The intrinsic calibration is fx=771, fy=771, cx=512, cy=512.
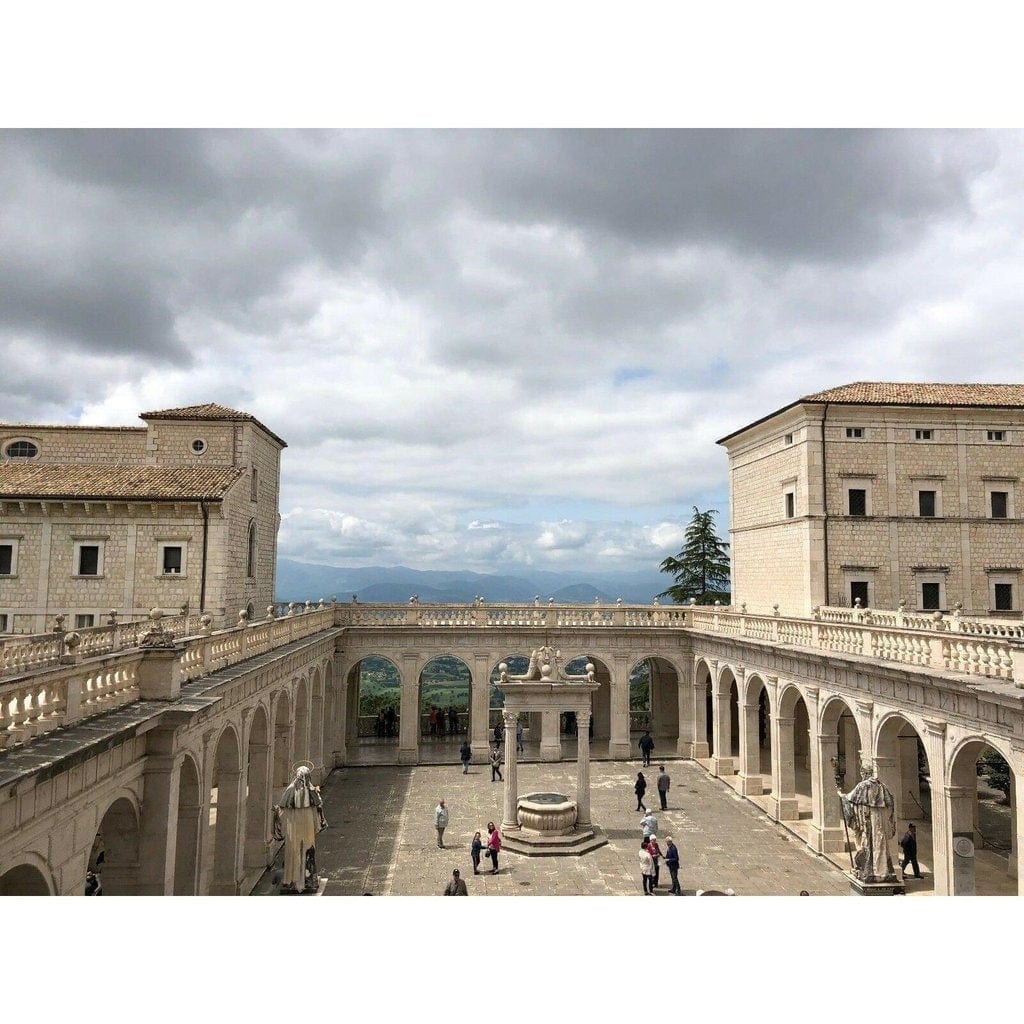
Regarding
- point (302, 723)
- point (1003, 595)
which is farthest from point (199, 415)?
point (1003, 595)

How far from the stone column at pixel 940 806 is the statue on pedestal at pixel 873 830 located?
125cm

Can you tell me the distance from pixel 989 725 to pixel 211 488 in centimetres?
2551

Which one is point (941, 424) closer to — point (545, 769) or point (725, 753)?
point (725, 753)

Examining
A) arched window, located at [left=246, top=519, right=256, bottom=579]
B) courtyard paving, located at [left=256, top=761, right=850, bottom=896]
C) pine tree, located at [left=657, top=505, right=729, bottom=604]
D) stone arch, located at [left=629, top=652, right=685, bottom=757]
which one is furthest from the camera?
pine tree, located at [left=657, top=505, right=729, bottom=604]

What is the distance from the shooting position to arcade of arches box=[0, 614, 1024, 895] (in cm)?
966

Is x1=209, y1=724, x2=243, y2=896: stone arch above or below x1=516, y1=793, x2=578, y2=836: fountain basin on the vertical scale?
above

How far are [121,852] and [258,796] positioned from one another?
9.37 m

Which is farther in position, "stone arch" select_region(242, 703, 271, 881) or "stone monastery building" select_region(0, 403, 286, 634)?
"stone monastery building" select_region(0, 403, 286, 634)

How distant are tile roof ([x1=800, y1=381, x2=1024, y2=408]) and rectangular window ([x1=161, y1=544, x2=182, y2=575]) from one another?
81.4ft

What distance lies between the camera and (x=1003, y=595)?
101 ft

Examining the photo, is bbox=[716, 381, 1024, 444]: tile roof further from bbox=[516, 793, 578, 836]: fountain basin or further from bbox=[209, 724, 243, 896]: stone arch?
bbox=[209, 724, 243, 896]: stone arch

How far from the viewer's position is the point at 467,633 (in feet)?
118

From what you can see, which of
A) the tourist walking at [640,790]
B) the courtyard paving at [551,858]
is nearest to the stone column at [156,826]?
the courtyard paving at [551,858]


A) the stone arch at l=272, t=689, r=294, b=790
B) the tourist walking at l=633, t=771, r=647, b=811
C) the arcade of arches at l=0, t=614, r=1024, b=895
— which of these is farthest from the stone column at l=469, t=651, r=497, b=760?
the stone arch at l=272, t=689, r=294, b=790
